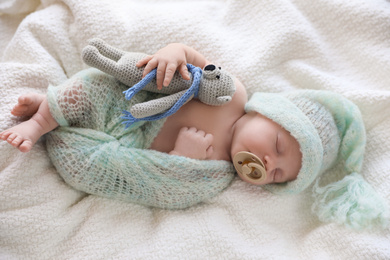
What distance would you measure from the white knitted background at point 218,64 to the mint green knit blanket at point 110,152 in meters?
0.08

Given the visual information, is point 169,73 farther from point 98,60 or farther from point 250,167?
point 250,167

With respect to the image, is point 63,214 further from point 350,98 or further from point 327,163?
point 350,98

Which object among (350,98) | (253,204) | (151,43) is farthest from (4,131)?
(350,98)

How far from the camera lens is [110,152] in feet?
3.73

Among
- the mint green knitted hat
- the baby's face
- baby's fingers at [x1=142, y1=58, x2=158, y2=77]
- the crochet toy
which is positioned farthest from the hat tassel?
baby's fingers at [x1=142, y1=58, x2=158, y2=77]

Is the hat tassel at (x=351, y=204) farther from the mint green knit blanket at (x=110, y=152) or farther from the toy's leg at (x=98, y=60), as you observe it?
the toy's leg at (x=98, y=60)

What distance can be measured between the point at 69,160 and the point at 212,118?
1.69 feet

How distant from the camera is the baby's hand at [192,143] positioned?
1184mm

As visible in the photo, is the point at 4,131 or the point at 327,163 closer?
the point at 4,131

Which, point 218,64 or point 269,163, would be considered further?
point 218,64

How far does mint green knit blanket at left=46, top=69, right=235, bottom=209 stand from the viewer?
1.14 m

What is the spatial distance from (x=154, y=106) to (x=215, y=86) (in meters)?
0.22

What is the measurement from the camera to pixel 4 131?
3.41 ft

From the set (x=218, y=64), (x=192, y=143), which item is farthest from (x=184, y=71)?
(x=218, y=64)
